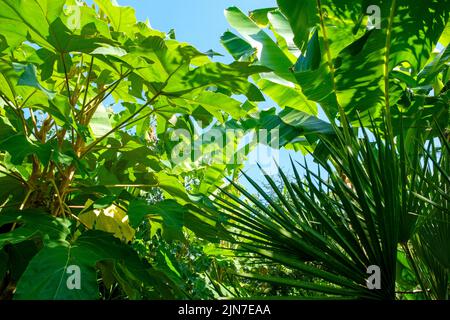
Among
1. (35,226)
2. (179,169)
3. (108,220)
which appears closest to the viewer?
(35,226)

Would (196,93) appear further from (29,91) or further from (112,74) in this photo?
(29,91)

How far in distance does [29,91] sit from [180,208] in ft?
1.68

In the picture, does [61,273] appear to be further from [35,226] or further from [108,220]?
[108,220]

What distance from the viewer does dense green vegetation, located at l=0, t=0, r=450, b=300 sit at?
3.76 feet

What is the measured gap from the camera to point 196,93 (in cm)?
144

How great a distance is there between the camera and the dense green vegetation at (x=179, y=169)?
1145 mm

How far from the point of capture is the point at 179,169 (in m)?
2.18

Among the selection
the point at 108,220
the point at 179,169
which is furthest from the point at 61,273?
the point at 179,169

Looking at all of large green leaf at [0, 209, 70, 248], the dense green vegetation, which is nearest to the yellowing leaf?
the dense green vegetation

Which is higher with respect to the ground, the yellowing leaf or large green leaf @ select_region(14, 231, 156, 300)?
the yellowing leaf

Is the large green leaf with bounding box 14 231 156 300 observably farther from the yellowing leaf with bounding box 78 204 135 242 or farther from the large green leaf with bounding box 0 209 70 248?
the yellowing leaf with bounding box 78 204 135 242

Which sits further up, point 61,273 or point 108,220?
point 108,220

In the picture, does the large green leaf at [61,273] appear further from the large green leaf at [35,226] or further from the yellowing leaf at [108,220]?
the yellowing leaf at [108,220]

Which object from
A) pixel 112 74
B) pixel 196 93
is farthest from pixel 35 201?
pixel 196 93
